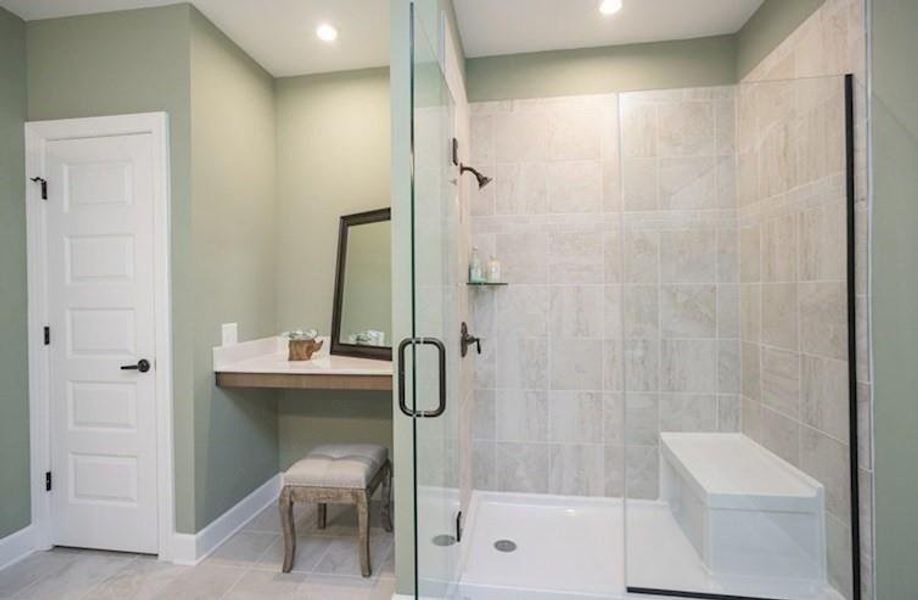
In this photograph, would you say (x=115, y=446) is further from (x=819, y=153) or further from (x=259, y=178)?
(x=819, y=153)

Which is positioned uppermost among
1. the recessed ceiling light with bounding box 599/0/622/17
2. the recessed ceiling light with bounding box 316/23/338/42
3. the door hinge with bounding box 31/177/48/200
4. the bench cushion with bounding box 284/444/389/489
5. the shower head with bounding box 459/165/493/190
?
the recessed ceiling light with bounding box 316/23/338/42

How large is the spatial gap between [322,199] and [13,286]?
161cm

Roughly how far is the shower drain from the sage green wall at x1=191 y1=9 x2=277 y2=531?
1.32m

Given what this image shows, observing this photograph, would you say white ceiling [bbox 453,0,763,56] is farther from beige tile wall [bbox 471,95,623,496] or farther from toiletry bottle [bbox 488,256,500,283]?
toiletry bottle [bbox 488,256,500,283]

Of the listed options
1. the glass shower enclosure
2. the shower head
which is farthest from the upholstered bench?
the shower head

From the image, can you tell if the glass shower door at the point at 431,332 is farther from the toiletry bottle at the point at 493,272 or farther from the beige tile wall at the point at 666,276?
the beige tile wall at the point at 666,276

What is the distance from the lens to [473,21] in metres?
2.31

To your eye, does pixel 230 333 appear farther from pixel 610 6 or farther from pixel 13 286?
pixel 610 6

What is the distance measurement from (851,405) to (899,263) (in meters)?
0.56

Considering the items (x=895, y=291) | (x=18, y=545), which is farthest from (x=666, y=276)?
(x=18, y=545)

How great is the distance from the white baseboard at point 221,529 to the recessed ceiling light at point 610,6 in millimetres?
3291

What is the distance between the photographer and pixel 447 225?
1.70 meters

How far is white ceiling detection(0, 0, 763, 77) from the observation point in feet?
7.16

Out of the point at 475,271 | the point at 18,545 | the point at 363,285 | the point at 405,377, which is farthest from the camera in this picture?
the point at 363,285
